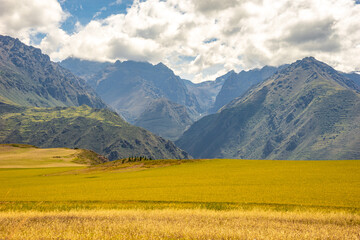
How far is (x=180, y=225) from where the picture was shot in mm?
19125

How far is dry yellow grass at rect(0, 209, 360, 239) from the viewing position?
16531mm

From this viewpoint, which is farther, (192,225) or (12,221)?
(12,221)

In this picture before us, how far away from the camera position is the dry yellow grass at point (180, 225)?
54.2ft

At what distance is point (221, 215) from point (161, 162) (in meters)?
86.7

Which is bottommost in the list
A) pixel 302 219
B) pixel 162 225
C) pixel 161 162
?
pixel 161 162

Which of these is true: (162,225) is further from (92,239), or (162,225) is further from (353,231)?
(353,231)

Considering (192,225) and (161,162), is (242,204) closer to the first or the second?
(192,225)

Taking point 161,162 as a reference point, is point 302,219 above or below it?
above

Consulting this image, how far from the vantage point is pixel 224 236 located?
16078mm

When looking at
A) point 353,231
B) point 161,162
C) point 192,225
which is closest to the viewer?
point 353,231

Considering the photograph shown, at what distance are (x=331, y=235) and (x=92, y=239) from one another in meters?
15.8

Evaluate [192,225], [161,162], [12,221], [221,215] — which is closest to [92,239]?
[192,225]

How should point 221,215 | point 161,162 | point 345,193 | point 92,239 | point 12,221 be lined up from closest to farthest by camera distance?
point 92,239, point 12,221, point 221,215, point 345,193, point 161,162

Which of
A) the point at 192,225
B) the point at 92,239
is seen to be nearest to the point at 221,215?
the point at 192,225
